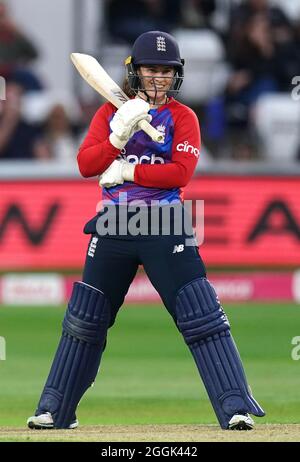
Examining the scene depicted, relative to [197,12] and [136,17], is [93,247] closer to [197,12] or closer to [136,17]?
[136,17]

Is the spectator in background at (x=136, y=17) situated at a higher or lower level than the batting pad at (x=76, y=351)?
higher

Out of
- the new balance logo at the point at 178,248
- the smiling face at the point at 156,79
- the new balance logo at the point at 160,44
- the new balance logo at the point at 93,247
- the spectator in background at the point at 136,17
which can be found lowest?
the new balance logo at the point at 178,248

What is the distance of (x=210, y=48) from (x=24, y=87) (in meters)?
2.09

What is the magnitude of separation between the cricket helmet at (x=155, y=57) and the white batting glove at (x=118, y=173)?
36 centimetres

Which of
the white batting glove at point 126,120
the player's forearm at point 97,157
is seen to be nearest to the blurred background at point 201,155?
the player's forearm at point 97,157

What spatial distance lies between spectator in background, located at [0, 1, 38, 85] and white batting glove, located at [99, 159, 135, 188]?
8100 mm

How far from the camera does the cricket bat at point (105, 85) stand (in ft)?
20.5

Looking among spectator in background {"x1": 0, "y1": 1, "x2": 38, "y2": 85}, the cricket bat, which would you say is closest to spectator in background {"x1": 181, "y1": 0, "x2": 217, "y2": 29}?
spectator in background {"x1": 0, "y1": 1, "x2": 38, "y2": 85}

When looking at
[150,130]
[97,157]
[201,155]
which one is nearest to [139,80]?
[150,130]

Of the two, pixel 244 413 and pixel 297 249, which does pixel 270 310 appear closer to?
pixel 297 249

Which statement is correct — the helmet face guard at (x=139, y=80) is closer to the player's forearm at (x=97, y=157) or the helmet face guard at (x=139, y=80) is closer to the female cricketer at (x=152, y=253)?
the female cricketer at (x=152, y=253)

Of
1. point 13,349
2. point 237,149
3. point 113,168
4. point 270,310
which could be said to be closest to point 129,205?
point 113,168

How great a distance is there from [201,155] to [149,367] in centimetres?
462

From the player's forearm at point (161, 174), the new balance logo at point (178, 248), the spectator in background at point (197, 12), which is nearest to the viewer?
the player's forearm at point (161, 174)
